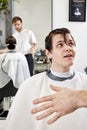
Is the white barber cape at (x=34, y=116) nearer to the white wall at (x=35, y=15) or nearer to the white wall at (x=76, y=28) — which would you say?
the white wall at (x=35, y=15)

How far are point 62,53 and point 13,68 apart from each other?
139cm

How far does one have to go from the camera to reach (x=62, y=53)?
1740 mm

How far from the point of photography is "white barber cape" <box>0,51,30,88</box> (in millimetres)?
2986

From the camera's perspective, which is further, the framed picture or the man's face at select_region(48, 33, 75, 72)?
the framed picture

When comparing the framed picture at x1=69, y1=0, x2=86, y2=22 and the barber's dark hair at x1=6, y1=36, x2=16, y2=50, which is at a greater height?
the framed picture at x1=69, y1=0, x2=86, y2=22

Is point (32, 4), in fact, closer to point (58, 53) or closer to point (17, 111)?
point (58, 53)

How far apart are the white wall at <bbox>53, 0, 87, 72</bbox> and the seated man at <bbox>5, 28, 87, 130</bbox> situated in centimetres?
241

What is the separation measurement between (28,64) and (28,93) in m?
1.65

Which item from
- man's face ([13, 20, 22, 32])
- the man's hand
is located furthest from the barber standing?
the man's hand

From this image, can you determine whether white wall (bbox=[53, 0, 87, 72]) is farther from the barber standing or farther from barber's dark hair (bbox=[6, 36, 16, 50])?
barber's dark hair (bbox=[6, 36, 16, 50])

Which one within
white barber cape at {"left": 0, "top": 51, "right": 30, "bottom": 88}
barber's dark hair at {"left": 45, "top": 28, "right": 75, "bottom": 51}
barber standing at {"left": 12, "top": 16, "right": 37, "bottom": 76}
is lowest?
white barber cape at {"left": 0, "top": 51, "right": 30, "bottom": 88}

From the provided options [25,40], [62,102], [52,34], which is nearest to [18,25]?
[25,40]

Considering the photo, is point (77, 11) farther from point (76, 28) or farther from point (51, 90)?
point (51, 90)

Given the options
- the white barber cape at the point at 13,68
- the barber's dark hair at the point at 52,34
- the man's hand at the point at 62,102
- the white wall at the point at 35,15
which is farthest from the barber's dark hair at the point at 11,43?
the man's hand at the point at 62,102
